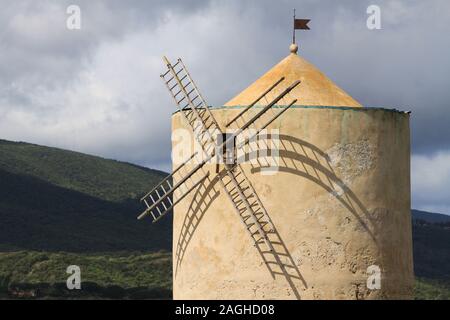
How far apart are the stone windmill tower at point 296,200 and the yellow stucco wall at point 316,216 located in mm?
19

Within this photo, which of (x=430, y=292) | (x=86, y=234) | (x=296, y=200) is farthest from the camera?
(x=86, y=234)

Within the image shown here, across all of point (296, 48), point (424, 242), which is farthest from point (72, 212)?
point (296, 48)

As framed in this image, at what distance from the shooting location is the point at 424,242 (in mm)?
109375

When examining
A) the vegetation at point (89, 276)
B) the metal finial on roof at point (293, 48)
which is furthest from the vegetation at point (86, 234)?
the metal finial on roof at point (293, 48)

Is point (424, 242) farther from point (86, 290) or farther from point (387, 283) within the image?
point (387, 283)

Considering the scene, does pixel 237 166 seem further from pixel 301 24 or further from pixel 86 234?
pixel 86 234

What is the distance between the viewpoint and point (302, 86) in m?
25.1

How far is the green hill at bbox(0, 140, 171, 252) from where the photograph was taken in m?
95.4

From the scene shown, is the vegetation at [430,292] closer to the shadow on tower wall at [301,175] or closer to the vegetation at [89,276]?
the vegetation at [89,276]

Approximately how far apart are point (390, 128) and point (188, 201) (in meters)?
4.18

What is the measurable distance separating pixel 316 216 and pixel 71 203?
284ft

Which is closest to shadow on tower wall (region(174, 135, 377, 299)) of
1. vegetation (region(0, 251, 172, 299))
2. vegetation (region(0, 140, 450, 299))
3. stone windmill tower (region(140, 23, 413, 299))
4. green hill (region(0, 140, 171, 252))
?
stone windmill tower (region(140, 23, 413, 299))

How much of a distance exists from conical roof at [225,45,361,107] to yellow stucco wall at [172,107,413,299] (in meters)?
0.68

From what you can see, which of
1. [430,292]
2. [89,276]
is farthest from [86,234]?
[430,292]
